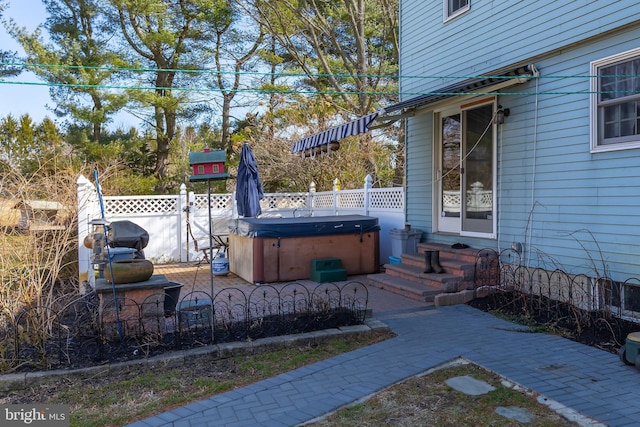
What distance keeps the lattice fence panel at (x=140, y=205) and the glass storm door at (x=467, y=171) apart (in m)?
6.93

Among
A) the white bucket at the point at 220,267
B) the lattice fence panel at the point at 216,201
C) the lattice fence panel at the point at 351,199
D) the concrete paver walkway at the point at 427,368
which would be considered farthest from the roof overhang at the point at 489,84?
the lattice fence panel at the point at 216,201

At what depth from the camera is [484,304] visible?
6602mm

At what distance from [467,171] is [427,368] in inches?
183

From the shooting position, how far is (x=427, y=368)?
424 cm

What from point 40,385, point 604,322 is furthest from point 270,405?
point 604,322

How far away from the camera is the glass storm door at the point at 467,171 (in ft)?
24.9

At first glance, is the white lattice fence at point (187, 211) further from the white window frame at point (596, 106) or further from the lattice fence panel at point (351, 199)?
the white window frame at point (596, 106)

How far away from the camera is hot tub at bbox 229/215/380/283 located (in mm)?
8664

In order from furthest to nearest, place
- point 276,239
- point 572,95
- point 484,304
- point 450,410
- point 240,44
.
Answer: point 240,44 < point 276,239 < point 484,304 < point 572,95 < point 450,410

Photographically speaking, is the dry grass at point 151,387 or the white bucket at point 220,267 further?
the white bucket at point 220,267

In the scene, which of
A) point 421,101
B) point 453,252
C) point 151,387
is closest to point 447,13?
point 421,101

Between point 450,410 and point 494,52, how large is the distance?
582 centimetres

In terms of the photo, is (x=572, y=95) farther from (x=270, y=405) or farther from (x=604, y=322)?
(x=270, y=405)

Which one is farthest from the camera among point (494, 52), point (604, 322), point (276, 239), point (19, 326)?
point (276, 239)
